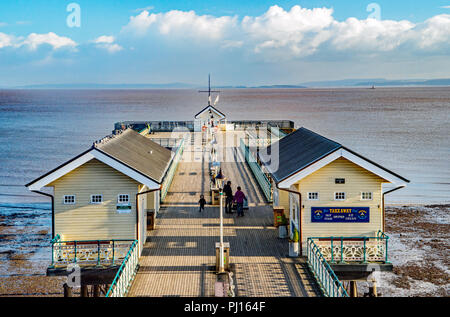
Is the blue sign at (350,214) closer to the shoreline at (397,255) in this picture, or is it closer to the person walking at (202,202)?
the person walking at (202,202)

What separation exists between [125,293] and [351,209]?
7.96m

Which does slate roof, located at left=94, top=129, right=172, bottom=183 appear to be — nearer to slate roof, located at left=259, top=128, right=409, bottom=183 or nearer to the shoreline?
slate roof, located at left=259, top=128, right=409, bottom=183

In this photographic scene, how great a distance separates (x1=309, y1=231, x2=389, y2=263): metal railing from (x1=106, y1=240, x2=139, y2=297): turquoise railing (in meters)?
5.89

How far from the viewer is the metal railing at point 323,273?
12.5 m

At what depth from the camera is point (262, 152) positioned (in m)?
23.9

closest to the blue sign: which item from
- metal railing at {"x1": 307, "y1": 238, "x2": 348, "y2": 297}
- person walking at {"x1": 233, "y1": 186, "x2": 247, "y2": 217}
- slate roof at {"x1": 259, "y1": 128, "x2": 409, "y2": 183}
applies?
metal railing at {"x1": 307, "y1": 238, "x2": 348, "y2": 297}

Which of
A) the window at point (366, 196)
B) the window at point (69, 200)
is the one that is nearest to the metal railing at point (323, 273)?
the window at point (366, 196)

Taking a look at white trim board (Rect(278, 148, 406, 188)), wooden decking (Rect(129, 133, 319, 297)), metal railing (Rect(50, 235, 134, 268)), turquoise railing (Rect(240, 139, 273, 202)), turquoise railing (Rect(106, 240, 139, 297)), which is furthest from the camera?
turquoise railing (Rect(240, 139, 273, 202))

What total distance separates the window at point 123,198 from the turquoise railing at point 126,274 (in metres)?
1.41

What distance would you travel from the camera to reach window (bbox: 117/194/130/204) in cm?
1644

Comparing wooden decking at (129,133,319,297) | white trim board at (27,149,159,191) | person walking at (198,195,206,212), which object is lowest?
wooden decking at (129,133,319,297)

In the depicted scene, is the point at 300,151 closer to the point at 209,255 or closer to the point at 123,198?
the point at 209,255

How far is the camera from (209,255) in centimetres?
1706
